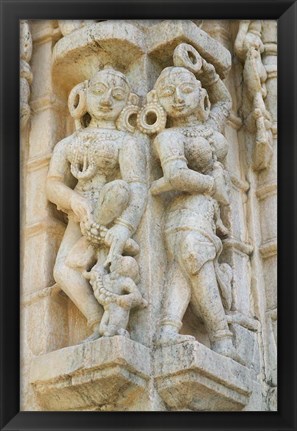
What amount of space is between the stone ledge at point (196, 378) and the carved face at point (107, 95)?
137 cm

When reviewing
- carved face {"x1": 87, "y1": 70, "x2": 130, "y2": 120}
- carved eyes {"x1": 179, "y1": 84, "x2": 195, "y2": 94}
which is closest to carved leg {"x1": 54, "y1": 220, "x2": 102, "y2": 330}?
carved face {"x1": 87, "y1": 70, "x2": 130, "y2": 120}

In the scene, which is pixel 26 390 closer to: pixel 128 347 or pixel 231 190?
pixel 128 347

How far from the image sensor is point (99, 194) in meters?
8.69

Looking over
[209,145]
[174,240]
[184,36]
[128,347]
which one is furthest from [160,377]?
[184,36]

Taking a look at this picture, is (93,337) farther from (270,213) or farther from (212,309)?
(270,213)

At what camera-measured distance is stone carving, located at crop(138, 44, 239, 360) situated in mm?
8539

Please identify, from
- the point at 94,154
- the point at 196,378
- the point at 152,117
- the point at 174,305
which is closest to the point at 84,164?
the point at 94,154

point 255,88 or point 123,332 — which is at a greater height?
point 255,88

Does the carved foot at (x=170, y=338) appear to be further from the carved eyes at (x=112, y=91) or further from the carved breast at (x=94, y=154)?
the carved eyes at (x=112, y=91)

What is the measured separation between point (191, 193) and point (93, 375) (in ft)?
3.77

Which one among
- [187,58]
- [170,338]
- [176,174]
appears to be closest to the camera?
[170,338]

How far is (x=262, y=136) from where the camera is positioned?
30.3 feet

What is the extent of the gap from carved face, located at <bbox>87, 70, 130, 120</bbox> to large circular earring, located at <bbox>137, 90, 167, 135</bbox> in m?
0.12

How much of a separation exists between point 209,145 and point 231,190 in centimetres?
39
